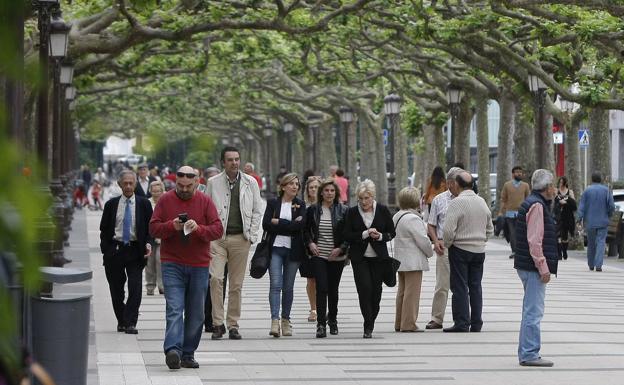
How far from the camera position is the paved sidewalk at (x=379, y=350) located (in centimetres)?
1055

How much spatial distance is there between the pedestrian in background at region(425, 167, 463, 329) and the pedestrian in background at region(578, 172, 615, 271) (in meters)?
9.93

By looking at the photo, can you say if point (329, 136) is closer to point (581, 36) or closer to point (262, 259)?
point (581, 36)

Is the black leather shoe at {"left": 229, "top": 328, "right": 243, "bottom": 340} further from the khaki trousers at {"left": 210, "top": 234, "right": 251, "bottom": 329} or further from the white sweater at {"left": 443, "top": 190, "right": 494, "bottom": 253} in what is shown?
the white sweater at {"left": 443, "top": 190, "right": 494, "bottom": 253}

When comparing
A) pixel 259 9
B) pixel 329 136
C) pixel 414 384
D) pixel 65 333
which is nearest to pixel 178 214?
pixel 414 384

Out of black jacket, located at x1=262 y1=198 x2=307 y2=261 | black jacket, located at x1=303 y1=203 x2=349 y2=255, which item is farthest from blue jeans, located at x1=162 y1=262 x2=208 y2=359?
black jacket, located at x1=303 y1=203 x2=349 y2=255

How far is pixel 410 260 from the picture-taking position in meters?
14.2

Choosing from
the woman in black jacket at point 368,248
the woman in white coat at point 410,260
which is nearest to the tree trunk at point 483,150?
the woman in white coat at point 410,260

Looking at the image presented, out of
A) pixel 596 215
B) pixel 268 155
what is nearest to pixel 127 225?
pixel 596 215

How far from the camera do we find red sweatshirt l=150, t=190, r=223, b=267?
10828mm

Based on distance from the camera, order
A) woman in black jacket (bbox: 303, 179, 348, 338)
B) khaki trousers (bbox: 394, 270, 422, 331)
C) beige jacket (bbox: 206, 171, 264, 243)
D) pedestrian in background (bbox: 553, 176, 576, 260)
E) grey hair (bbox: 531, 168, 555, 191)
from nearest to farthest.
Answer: grey hair (bbox: 531, 168, 555, 191) → beige jacket (bbox: 206, 171, 264, 243) → woman in black jacket (bbox: 303, 179, 348, 338) → khaki trousers (bbox: 394, 270, 422, 331) → pedestrian in background (bbox: 553, 176, 576, 260)

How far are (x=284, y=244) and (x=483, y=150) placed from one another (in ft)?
97.1

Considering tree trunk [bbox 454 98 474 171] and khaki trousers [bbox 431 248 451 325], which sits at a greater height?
tree trunk [bbox 454 98 474 171]

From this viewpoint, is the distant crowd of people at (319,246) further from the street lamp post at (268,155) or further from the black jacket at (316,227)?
the street lamp post at (268,155)

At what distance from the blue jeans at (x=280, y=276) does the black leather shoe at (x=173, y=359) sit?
111 inches
